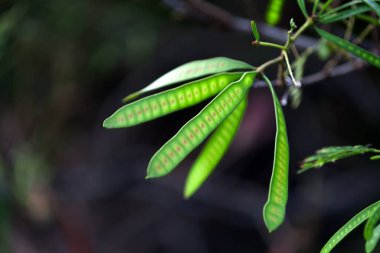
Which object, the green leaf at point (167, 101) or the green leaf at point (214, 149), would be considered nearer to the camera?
the green leaf at point (167, 101)

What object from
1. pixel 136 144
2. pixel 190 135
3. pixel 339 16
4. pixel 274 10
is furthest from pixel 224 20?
pixel 136 144

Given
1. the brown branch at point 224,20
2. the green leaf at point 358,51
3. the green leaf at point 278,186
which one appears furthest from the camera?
the brown branch at point 224,20

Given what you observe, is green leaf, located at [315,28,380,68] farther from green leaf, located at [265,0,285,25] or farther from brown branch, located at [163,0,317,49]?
brown branch, located at [163,0,317,49]

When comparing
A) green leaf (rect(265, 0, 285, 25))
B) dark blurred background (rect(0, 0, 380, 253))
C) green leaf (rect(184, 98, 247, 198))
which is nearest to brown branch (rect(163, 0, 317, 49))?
dark blurred background (rect(0, 0, 380, 253))

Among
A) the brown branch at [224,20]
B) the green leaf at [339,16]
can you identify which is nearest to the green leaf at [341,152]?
the green leaf at [339,16]

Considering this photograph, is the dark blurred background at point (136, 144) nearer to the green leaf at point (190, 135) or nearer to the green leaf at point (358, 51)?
the green leaf at point (358, 51)

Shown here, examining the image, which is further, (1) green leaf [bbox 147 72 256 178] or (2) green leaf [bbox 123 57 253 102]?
(2) green leaf [bbox 123 57 253 102]
